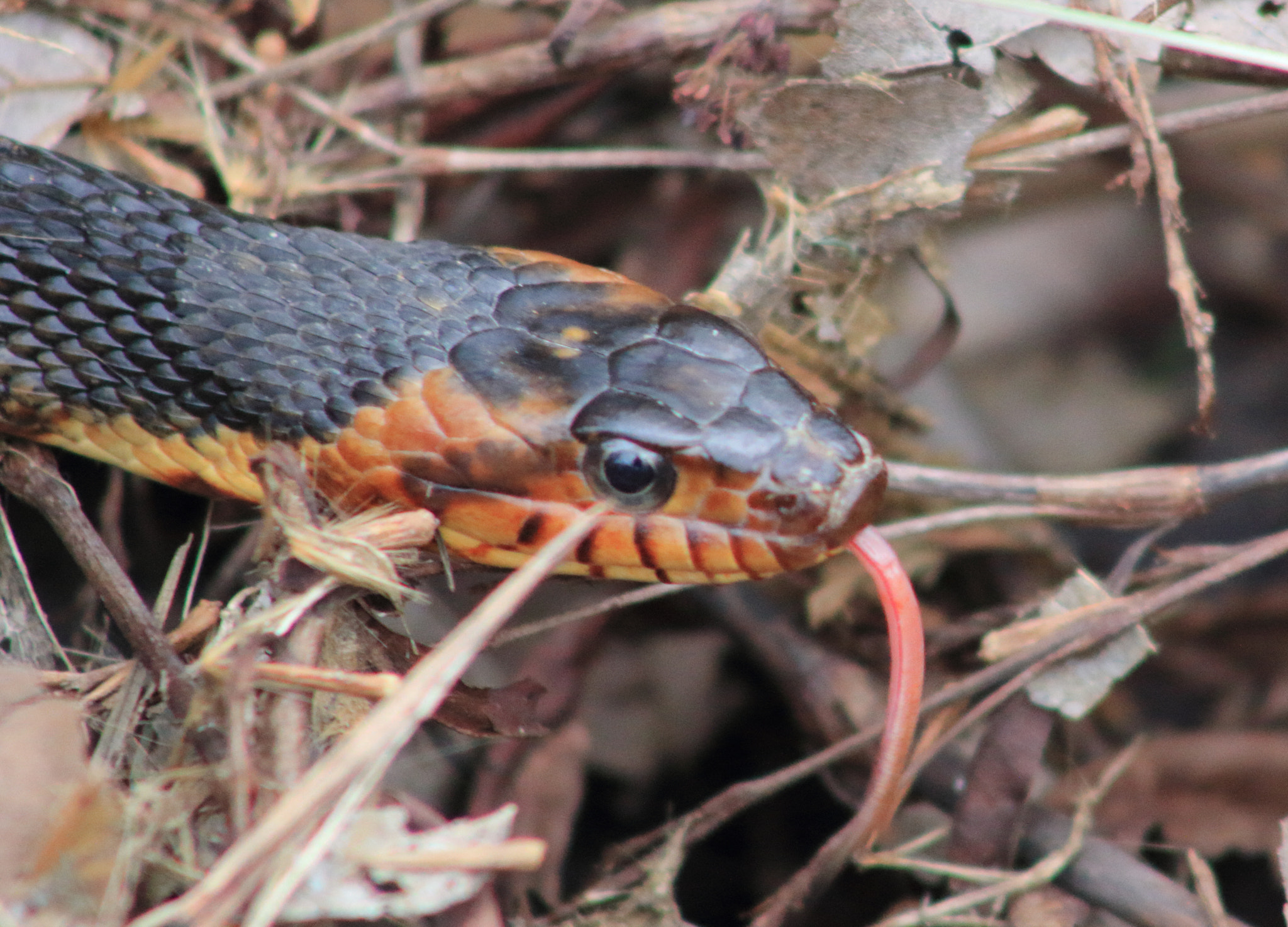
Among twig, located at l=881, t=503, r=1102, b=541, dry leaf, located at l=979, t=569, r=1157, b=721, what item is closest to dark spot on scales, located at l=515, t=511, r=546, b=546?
twig, located at l=881, t=503, r=1102, b=541

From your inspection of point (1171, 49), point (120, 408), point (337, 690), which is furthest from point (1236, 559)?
point (120, 408)

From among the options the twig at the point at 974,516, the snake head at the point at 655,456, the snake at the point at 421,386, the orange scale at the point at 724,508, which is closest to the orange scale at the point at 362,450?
the snake at the point at 421,386

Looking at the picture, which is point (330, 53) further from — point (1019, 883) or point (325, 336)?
point (1019, 883)

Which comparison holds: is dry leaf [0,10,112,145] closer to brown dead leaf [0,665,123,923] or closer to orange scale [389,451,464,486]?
orange scale [389,451,464,486]

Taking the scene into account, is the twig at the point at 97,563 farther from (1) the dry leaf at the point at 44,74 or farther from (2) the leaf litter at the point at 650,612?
(1) the dry leaf at the point at 44,74

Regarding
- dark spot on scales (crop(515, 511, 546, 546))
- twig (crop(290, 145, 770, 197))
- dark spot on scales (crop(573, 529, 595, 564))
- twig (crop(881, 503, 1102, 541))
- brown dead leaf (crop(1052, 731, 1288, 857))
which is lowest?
brown dead leaf (crop(1052, 731, 1288, 857))

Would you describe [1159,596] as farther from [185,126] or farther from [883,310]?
[185,126]
